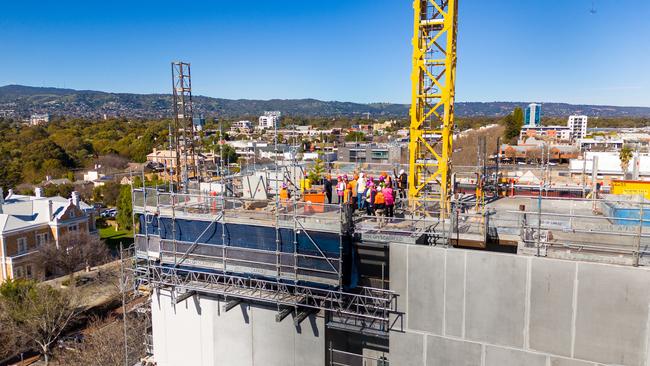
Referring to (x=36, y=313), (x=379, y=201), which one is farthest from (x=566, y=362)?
(x=36, y=313)

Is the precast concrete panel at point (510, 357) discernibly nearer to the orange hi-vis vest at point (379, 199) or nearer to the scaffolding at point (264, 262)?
the scaffolding at point (264, 262)

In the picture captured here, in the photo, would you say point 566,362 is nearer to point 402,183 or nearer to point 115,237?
point 402,183

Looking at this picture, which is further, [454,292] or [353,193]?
[353,193]

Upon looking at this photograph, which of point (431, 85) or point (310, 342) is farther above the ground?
point (431, 85)

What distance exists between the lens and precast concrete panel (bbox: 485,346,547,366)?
9.35m

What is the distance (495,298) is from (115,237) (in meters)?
46.8

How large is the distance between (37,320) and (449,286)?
25015mm

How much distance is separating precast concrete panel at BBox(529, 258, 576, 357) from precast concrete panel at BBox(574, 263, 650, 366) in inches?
6.7

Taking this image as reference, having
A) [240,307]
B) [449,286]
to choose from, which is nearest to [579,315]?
[449,286]

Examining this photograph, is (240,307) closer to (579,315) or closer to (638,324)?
(579,315)

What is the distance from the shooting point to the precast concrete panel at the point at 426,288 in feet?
33.0

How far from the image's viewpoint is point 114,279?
A: 3478 centimetres

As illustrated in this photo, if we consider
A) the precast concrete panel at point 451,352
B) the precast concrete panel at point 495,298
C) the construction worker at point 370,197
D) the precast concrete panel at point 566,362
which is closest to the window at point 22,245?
the construction worker at point 370,197

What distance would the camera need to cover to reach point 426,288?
10.2 meters
